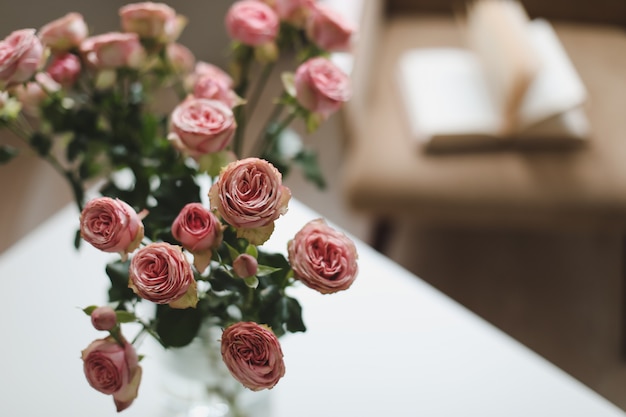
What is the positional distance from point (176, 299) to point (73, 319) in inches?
15.0

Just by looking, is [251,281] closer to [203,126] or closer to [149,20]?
[203,126]

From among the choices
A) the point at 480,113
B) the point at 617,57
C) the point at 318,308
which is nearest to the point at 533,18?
the point at 617,57

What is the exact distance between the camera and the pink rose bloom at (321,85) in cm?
52

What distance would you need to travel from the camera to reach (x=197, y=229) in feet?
1.40

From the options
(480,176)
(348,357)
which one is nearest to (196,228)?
(348,357)

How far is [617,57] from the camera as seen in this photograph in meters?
1.35

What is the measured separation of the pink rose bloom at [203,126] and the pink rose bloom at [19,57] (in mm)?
106

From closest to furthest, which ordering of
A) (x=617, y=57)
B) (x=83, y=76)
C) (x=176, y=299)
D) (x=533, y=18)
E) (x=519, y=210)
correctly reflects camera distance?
(x=176, y=299), (x=83, y=76), (x=519, y=210), (x=617, y=57), (x=533, y=18)

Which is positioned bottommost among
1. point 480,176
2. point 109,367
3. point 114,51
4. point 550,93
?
point 480,176

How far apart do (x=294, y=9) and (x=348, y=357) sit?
363mm

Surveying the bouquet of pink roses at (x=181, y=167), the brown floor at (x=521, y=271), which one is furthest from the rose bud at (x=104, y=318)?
the brown floor at (x=521, y=271)

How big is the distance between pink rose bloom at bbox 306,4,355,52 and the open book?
0.57 metres

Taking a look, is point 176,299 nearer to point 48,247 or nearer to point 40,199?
point 48,247

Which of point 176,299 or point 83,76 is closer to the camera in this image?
point 176,299
